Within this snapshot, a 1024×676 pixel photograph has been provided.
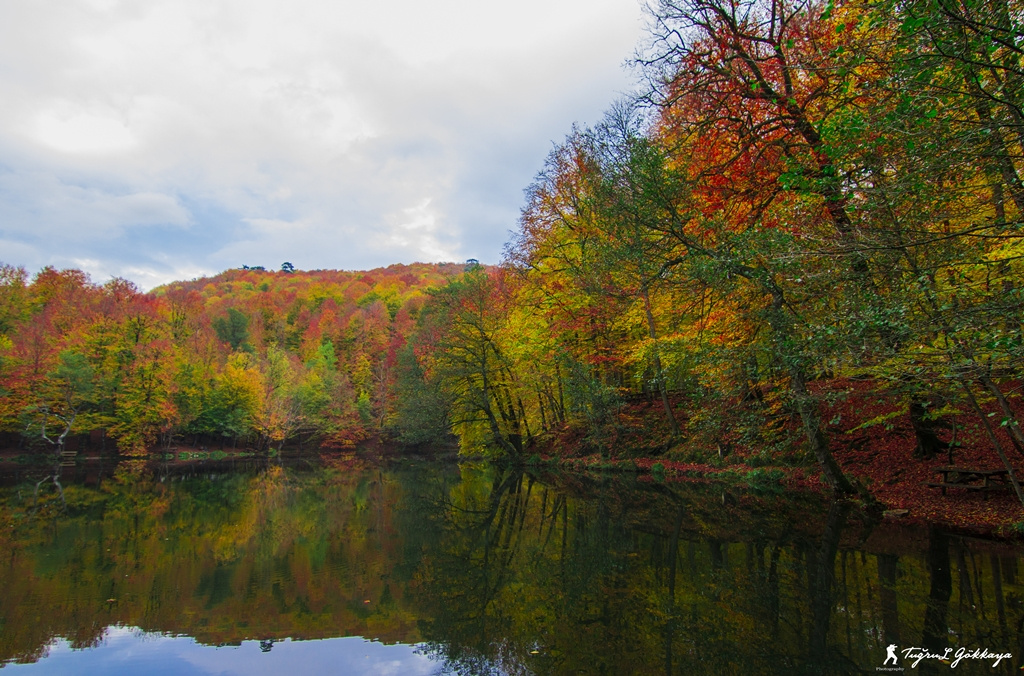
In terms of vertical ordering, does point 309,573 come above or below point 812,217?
below

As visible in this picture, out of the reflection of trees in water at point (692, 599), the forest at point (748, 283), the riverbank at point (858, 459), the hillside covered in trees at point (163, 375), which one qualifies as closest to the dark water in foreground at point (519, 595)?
the reflection of trees in water at point (692, 599)

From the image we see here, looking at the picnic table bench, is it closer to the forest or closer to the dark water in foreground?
the forest

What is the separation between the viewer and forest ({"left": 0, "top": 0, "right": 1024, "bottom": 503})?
15.0ft

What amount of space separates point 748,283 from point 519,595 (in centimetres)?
576

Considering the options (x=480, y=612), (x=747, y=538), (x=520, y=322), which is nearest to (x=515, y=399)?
(x=520, y=322)

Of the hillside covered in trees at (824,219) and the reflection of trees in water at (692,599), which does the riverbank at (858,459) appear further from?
the reflection of trees in water at (692,599)

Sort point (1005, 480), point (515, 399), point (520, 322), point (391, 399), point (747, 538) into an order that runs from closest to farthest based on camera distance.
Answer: point (747, 538)
point (1005, 480)
point (520, 322)
point (515, 399)
point (391, 399)

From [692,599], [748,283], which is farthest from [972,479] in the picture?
[692,599]

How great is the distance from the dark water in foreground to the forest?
5.79 feet

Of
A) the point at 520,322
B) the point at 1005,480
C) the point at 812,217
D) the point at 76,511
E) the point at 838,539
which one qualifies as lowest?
the point at 76,511

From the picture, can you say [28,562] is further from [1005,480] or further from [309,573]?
[1005,480]

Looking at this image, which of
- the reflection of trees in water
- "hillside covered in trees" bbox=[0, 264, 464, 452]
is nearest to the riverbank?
the reflection of trees in water

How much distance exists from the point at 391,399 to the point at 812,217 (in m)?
40.4

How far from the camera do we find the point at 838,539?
7352 millimetres
